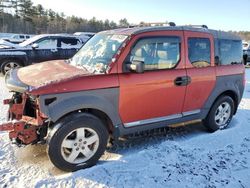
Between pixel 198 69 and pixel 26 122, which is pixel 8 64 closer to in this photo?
pixel 26 122

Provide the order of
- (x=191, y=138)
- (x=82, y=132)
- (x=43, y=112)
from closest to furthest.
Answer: (x=43, y=112), (x=82, y=132), (x=191, y=138)

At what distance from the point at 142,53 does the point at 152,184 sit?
6.14ft

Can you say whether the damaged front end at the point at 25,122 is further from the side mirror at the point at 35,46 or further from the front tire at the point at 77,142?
the side mirror at the point at 35,46

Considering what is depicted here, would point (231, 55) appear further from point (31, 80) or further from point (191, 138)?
point (31, 80)

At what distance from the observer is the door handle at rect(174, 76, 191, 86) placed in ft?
15.2

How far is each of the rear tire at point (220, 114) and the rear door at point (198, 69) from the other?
39 cm

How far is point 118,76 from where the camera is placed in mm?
4016

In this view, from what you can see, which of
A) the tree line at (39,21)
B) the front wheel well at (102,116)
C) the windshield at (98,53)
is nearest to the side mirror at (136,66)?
the windshield at (98,53)

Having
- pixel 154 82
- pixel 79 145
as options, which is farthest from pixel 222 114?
pixel 79 145

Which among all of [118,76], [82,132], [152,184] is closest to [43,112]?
[82,132]

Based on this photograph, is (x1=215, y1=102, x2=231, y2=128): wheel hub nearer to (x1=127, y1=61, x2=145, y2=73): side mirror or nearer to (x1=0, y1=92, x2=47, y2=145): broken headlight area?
(x1=127, y1=61, x2=145, y2=73): side mirror

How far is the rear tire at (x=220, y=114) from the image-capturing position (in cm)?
545

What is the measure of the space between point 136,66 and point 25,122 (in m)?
1.67

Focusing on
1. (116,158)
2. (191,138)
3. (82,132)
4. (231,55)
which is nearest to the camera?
(82,132)
